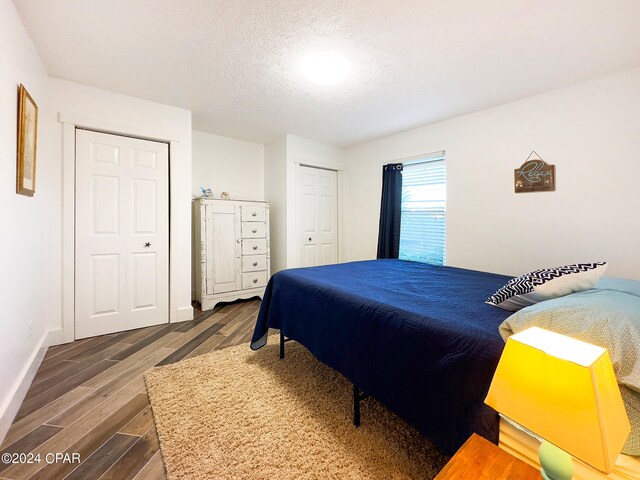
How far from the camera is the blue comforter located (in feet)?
3.41

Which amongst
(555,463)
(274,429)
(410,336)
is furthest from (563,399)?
(274,429)

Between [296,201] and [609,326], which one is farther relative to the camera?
[296,201]

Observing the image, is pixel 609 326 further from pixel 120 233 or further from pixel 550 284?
pixel 120 233

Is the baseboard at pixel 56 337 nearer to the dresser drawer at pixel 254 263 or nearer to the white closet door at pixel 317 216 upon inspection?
the dresser drawer at pixel 254 263

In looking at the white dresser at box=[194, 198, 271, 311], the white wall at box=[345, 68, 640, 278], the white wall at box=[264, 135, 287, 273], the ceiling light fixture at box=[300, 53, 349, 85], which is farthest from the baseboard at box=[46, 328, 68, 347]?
the white wall at box=[345, 68, 640, 278]

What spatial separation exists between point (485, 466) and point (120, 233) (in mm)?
3387

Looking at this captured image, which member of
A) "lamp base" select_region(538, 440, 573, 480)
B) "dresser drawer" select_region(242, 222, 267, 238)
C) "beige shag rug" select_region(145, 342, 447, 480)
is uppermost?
"dresser drawer" select_region(242, 222, 267, 238)

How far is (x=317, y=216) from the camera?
4461 mm

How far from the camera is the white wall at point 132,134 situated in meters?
2.59

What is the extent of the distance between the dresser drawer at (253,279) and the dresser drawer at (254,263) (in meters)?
0.07

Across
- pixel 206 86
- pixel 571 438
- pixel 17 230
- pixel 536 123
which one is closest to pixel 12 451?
pixel 17 230

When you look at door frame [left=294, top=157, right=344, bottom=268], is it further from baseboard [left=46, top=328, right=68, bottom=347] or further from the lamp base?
the lamp base

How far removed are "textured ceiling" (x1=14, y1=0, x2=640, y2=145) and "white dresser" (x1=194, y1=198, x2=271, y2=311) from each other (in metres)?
1.35

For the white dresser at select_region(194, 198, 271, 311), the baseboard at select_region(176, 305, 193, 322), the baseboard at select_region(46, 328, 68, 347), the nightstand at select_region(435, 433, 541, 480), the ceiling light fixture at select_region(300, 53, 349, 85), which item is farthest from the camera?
the white dresser at select_region(194, 198, 271, 311)
